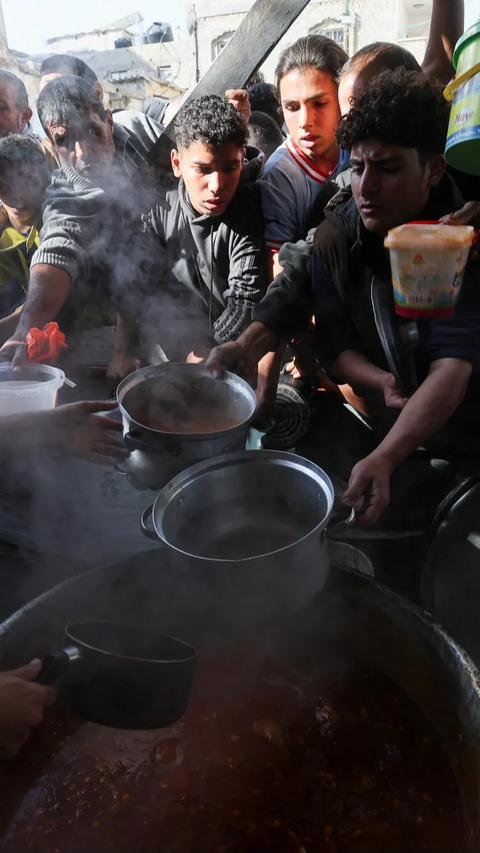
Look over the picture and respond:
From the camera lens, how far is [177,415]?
2.21m

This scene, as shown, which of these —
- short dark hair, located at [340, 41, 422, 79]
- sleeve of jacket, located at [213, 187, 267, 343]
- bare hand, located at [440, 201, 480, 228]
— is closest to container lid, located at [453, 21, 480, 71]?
bare hand, located at [440, 201, 480, 228]

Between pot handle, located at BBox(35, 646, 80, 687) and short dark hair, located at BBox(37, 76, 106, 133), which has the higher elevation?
short dark hair, located at BBox(37, 76, 106, 133)

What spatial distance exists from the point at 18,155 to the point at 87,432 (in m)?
2.54

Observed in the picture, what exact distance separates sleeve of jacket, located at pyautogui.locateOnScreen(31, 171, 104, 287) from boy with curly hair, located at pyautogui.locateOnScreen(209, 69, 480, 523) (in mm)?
1497

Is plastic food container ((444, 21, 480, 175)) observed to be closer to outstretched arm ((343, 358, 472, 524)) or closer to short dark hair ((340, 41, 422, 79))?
outstretched arm ((343, 358, 472, 524))

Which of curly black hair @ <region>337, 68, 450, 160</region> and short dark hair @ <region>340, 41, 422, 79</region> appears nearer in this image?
curly black hair @ <region>337, 68, 450, 160</region>

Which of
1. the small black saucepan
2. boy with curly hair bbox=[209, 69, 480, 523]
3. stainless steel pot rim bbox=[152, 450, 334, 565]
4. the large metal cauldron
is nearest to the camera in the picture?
the small black saucepan

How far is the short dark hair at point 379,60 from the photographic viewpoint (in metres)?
2.78

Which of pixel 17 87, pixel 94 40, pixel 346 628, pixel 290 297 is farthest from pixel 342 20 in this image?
pixel 346 628

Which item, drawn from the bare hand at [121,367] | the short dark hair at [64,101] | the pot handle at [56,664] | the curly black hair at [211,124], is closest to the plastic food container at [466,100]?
the pot handle at [56,664]

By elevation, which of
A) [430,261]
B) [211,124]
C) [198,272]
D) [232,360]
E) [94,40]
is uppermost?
[94,40]

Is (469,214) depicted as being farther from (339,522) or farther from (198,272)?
(198,272)

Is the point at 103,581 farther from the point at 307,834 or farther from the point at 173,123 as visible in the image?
the point at 173,123

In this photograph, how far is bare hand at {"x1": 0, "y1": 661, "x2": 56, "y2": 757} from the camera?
130 cm
